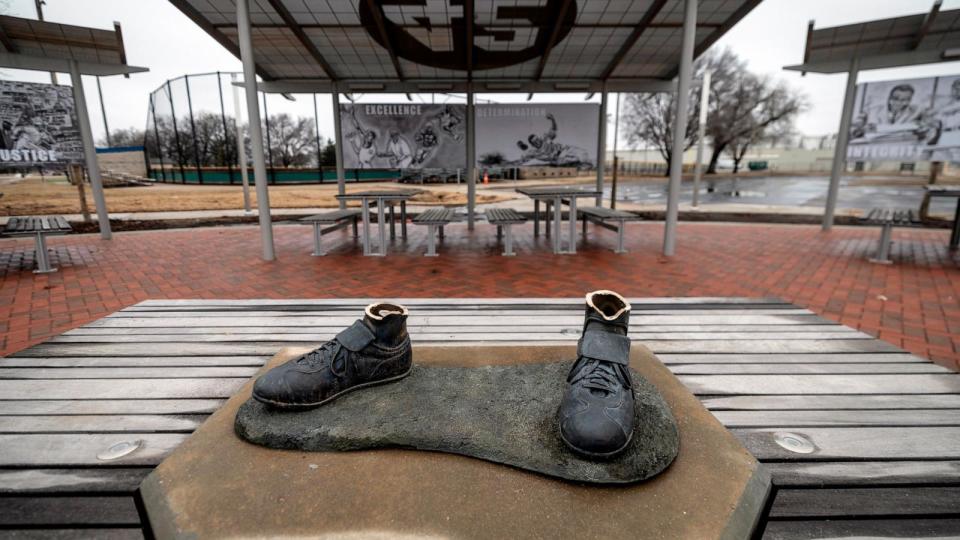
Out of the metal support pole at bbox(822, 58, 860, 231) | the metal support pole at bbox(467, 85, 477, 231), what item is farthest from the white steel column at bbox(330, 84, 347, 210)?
the metal support pole at bbox(822, 58, 860, 231)

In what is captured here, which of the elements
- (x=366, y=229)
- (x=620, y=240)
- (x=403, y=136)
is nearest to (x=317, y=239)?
(x=366, y=229)

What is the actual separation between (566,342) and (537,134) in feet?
24.4

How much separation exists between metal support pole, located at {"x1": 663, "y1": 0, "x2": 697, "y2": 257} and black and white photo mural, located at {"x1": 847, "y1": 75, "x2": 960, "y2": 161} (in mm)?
4297

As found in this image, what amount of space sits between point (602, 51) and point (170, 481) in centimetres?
842

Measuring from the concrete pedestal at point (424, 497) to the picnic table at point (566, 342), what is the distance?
109 mm

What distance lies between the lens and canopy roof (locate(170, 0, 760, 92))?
20.8ft

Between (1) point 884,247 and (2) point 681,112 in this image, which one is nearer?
(1) point 884,247

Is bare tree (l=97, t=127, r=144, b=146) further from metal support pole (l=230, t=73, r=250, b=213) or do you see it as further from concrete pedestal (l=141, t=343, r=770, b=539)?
concrete pedestal (l=141, t=343, r=770, b=539)

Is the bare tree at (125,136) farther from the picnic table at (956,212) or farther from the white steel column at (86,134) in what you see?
the picnic table at (956,212)

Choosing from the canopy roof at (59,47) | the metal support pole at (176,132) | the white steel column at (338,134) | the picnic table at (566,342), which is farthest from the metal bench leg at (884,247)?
the metal support pole at (176,132)

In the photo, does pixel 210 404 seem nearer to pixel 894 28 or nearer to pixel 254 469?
pixel 254 469

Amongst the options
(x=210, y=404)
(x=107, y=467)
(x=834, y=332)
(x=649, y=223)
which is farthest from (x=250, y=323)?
(x=649, y=223)

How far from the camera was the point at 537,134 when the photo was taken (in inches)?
354

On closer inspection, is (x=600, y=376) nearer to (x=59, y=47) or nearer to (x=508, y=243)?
(x=508, y=243)
